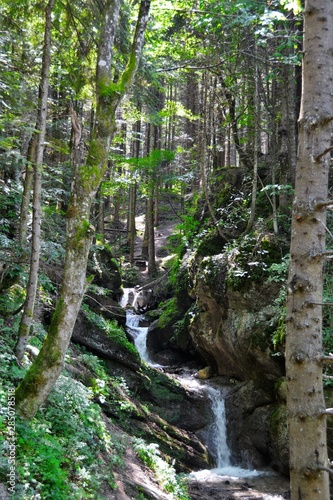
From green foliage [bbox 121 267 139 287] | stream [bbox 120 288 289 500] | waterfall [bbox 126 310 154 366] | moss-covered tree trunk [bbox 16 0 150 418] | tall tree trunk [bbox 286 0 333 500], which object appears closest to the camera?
tall tree trunk [bbox 286 0 333 500]

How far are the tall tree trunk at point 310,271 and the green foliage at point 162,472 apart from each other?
550cm

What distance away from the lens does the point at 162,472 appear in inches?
306

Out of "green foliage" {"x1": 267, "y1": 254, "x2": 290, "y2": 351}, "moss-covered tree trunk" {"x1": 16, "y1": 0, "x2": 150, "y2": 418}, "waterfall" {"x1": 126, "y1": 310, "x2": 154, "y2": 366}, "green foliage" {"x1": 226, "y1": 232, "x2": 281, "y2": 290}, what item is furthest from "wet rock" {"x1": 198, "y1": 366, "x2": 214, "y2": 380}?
"moss-covered tree trunk" {"x1": 16, "y1": 0, "x2": 150, "y2": 418}

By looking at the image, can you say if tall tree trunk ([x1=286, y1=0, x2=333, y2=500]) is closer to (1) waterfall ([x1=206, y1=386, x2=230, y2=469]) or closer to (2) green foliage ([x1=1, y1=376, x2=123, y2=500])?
(2) green foliage ([x1=1, y1=376, x2=123, y2=500])

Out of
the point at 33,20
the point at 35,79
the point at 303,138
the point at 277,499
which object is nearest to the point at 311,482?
the point at 303,138

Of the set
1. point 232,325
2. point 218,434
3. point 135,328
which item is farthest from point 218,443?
point 135,328

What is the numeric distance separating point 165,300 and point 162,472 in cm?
1094

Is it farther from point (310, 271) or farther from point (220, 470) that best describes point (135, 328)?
point (310, 271)

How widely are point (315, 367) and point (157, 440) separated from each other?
313 inches

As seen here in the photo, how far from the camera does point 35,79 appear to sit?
7.30 m

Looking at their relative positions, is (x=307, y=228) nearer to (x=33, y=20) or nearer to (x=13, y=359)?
(x=13, y=359)

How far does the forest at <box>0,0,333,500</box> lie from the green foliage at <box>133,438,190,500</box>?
5 cm

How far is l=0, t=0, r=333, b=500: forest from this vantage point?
294 centimetres

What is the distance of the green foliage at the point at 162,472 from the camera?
23.9ft
